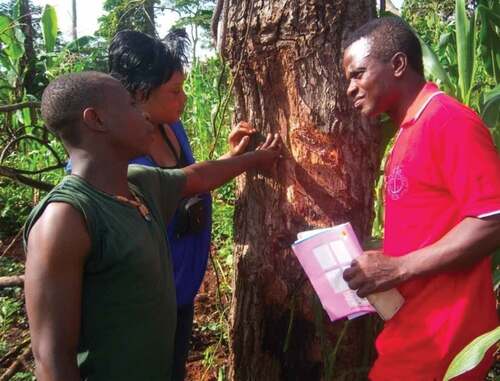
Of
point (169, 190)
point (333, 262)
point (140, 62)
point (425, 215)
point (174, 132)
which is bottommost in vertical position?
point (333, 262)

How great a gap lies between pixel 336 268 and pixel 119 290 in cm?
56

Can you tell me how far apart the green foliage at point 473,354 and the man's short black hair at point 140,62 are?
1.26 m

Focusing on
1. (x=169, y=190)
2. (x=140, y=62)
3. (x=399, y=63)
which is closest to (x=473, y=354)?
(x=399, y=63)

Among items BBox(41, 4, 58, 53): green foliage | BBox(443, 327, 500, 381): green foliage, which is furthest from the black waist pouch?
BBox(41, 4, 58, 53): green foliage

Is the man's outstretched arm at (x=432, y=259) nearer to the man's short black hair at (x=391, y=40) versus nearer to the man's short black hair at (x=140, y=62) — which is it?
the man's short black hair at (x=391, y=40)

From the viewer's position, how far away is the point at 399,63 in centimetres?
148

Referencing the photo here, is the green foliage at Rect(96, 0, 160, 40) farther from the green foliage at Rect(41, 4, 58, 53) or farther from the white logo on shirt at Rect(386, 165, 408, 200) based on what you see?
the white logo on shirt at Rect(386, 165, 408, 200)

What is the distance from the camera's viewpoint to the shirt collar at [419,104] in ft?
4.71

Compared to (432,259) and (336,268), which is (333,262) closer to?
(336,268)

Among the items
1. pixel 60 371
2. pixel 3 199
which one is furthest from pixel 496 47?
pixel 3 199

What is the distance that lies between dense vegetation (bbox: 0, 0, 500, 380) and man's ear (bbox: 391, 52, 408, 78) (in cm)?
67

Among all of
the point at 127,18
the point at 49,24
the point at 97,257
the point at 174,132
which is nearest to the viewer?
the point at 97,257

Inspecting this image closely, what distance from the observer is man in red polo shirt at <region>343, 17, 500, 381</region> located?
1.31 metres

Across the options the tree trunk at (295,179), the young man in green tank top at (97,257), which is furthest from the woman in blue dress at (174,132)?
the young man in green tank top at (97,257)
